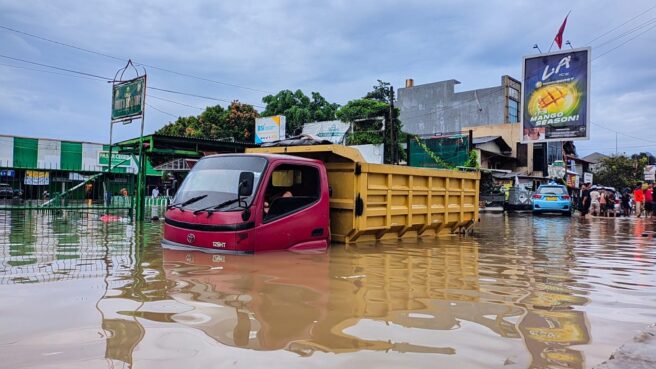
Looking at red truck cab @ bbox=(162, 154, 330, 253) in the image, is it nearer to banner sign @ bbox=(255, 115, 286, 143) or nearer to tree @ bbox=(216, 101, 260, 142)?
banner sign @ bbox=(255, 115, 286, 143)

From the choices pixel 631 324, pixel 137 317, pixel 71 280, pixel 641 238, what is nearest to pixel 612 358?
pixel 631 324

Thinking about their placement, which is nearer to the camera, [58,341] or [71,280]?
[58,341]

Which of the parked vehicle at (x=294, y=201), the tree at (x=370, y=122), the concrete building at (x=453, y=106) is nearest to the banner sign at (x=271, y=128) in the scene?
the tree at (x=370, y=122)

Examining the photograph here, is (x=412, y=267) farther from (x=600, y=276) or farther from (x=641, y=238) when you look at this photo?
(x=641, y=238)

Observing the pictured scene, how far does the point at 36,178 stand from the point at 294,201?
8.85 metres

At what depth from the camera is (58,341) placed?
3293mm

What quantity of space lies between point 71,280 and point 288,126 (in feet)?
109

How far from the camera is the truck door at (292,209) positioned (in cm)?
711

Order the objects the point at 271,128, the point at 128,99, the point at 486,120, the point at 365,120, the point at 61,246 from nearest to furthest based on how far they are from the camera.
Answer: the point at 61,246 < the point at 128,99 < the point at 365,120 < the point at 271,128 < the point at 486,120

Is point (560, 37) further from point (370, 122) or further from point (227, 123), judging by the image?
point (227, 123)

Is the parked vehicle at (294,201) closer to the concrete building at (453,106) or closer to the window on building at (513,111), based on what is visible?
the concrete building at (453,106)

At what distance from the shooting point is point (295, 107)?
37781 mm

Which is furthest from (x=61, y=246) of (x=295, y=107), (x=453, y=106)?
(x=453, y=106)

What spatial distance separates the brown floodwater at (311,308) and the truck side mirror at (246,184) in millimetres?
873
